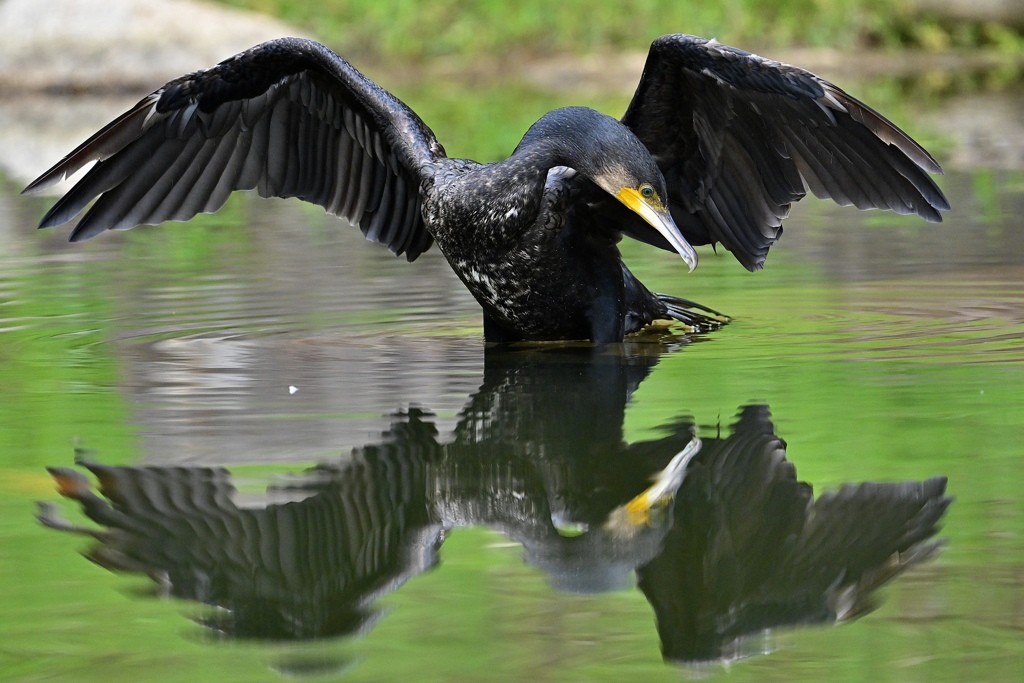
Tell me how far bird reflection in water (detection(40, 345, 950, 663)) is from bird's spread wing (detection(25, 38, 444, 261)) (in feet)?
6.15

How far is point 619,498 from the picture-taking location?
326cm

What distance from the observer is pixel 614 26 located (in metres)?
19.5

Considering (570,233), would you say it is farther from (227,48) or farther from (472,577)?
(227,48)

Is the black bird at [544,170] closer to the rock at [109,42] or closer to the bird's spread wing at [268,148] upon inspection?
the bird's spread wing at [268,148]

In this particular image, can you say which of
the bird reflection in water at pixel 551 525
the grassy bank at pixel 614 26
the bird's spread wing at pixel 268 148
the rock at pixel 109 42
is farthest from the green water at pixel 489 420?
the grassy bank at pixel 614 26

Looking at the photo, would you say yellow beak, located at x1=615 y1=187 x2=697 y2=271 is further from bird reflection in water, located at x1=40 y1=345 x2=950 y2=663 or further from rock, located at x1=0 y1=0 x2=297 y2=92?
rock, located at x1=0 y1=0 x2=297 y2=92

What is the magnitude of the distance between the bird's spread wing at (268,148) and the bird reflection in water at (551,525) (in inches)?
73.8

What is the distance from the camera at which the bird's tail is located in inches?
218

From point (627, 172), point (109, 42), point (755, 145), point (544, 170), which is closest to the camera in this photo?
point (627, 172)

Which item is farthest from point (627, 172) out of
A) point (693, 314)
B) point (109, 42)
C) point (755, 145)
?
point (109, 42)

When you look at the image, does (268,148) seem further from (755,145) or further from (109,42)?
(109,42)

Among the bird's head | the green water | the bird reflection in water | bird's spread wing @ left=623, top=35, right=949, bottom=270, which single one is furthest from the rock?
the bird reflection in water

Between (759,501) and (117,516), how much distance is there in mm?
1335

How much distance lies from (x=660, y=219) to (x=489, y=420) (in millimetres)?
850
